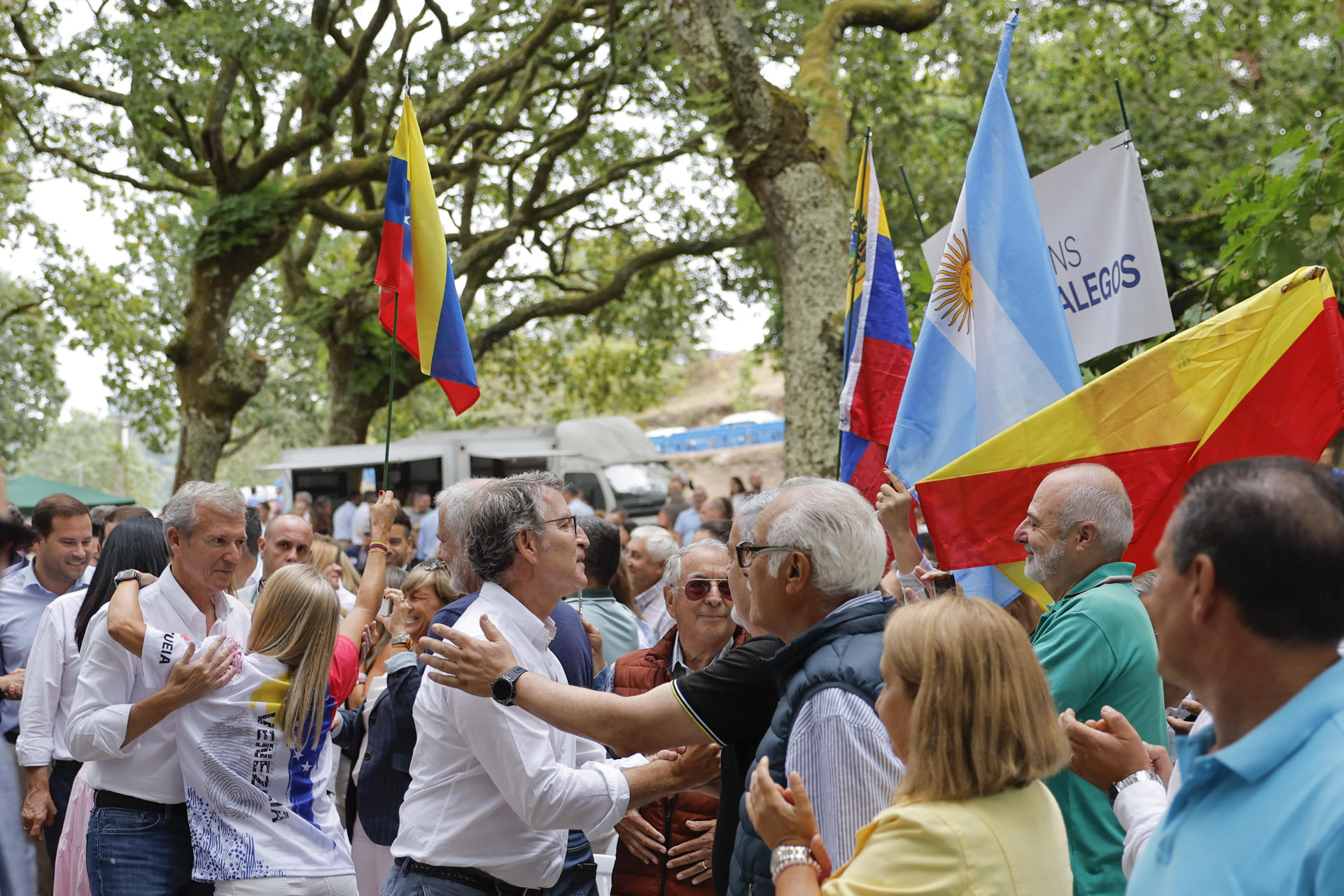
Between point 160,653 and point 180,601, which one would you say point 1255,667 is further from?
point 180,601

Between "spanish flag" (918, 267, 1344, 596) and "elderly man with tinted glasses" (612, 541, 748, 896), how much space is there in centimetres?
78

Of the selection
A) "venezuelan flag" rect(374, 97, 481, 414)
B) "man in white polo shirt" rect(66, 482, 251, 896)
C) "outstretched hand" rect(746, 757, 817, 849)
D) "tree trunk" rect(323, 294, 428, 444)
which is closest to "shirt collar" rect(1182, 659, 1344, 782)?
"outstretched hand" rect(746, 757, 817, 849)

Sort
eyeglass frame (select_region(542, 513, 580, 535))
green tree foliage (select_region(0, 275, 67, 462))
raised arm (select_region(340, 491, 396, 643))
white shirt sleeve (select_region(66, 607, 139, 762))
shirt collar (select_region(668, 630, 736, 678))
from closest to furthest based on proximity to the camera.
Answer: eyeglass frame (select_region(542, 513, 580, 535)) → white shirt sleeve (select_region(66, 607, 139, 762)) → shirt collar (select_region(668, 630, 736, 678)) → raised arm (select_region(340, 491, 396, 643)) → green tree foliage (select_region(0, 275, 67, 462))

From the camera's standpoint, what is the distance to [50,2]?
12.7m

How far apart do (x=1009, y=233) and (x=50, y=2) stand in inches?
469

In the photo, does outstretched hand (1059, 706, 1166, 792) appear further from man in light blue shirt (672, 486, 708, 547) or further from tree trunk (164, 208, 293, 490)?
tree trunk (164, 208, 293, 490)

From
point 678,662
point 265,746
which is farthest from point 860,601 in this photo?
point 265,746

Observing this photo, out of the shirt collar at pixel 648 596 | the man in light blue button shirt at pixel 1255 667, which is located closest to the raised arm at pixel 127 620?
the man in light blue button shirt at pixel 1255 667

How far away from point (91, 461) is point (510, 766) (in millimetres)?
81925

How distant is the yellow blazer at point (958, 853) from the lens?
6.17 feet

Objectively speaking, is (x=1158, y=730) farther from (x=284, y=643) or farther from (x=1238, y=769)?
(x=284, y=643)

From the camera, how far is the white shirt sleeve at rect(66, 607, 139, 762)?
358 cm

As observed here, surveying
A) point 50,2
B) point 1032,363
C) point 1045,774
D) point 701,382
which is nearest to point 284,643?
point 1045,774

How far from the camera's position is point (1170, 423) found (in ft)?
13.0
